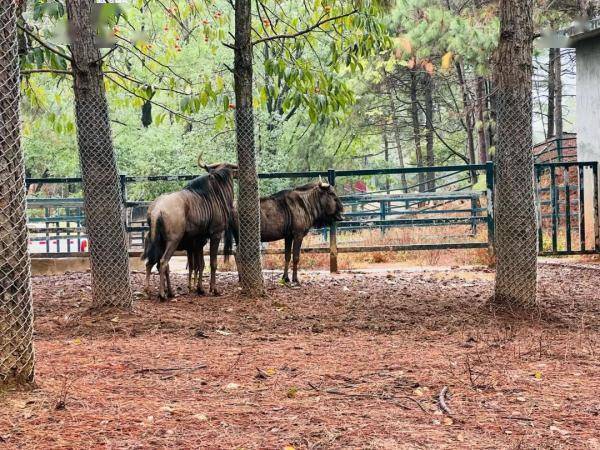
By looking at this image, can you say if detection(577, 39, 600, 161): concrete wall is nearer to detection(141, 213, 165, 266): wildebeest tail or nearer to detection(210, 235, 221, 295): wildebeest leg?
detection(210, 235, 221, 295): wildebeest leg

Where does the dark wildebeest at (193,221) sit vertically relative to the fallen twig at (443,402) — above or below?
above

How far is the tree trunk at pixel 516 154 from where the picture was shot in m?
8.29

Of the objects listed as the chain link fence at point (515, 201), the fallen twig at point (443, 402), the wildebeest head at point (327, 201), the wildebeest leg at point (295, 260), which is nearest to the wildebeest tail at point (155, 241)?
the wildebeest leg at point (295, 260)

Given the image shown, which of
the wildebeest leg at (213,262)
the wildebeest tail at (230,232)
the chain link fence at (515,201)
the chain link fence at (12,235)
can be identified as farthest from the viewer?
the wildebeest tail at (230,232)

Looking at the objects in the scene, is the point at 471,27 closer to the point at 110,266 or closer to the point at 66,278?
the point at 66,278

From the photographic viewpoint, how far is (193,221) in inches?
396

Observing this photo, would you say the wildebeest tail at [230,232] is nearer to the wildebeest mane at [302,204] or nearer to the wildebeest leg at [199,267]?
the wildebeest leg at [199,267]

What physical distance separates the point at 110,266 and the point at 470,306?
4174mm

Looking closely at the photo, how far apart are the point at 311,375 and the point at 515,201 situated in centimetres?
371

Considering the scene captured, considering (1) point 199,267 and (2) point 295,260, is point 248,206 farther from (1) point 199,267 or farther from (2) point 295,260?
(2) point 295,260

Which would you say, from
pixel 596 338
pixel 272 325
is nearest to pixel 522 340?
pixel 596 338

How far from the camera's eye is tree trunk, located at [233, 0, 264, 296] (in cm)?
982

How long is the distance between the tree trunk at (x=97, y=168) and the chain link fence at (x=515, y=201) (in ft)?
13.8

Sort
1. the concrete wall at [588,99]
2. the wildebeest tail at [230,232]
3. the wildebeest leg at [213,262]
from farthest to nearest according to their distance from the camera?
the concrete wall at [588,99] → the wildebeest tail at [230,232] → the wildebeest leg at [213,262]
